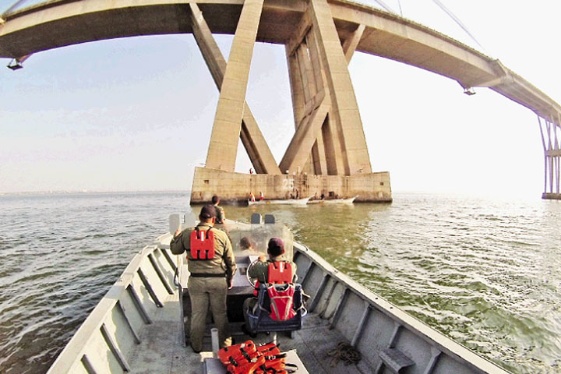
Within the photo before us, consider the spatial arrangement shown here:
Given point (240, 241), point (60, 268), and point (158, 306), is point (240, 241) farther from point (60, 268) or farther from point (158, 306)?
point (60, 268)

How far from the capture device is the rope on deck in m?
3.67

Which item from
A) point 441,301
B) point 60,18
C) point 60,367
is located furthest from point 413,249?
point 60,18

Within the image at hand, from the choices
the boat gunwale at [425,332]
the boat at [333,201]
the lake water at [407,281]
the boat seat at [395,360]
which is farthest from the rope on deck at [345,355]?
the boat at [333,201]

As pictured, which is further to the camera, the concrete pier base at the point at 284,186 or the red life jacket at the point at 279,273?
the concrete pier base at the point at 284,186

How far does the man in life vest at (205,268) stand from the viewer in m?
3.56

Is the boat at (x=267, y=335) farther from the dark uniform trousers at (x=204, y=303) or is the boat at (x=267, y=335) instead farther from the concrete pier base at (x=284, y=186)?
the concrete pier base at (x=284, y=186)

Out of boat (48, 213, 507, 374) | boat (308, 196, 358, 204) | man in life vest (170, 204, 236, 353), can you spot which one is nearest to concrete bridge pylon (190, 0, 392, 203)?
boat (308, 196, 358, 204)

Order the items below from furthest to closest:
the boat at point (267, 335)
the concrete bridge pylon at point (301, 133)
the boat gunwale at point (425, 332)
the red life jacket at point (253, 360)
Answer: the concrete bridge pylon at point (301, 133) < the boat at point (267, 335) < the red life jacket at point (253, 360) < the boat gunwale at point (425, 332)

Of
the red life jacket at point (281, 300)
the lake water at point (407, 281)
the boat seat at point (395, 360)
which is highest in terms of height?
the red life jacket at point (281, 300)

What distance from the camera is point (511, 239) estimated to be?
13.9m

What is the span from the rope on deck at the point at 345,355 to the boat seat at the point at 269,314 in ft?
2.44

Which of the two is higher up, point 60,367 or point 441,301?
point 60,367

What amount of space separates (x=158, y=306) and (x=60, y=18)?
3690 cm

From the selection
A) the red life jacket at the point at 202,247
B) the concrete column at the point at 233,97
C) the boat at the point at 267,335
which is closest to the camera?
the boat at the point at 267,335
